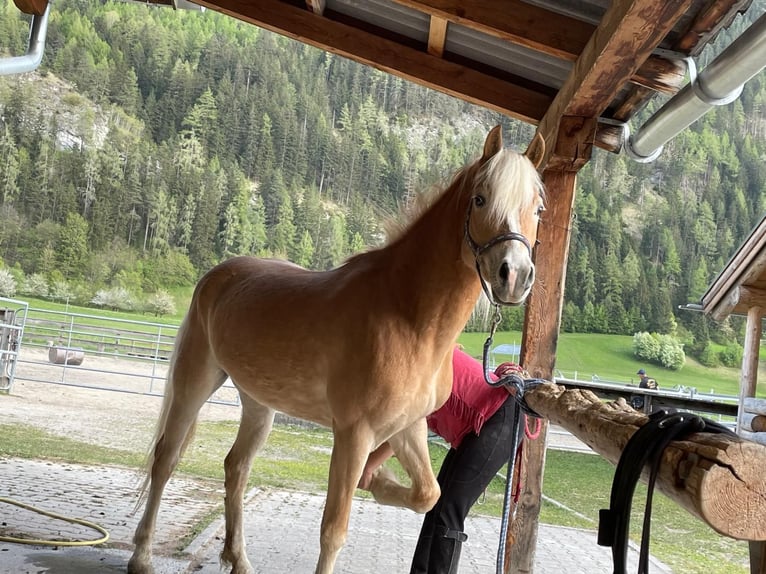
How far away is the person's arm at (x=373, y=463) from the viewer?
2969mm

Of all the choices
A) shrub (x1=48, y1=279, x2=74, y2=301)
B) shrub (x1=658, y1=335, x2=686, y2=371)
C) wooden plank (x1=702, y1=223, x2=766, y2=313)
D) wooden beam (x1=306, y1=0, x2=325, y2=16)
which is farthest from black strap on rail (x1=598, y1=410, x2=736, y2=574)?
shrub (x1=658, y1=335, x2=686, y2=371)

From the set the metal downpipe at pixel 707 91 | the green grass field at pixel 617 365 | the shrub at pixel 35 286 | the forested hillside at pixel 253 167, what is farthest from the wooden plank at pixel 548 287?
the forested hillside at pixel 253 167

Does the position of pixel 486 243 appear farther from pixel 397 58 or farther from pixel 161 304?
pixel 161 304

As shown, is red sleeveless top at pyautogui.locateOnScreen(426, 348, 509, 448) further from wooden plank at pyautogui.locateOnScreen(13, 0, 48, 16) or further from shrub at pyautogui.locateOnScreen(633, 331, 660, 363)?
shrub at pyautogui.locateOnScreen(633, 331, 660, 363)

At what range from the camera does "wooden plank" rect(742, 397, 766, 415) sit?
7.38 meters

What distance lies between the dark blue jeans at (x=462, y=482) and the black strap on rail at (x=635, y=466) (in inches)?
65.5

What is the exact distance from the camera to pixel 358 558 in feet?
14.1

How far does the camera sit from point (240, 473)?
3.45m

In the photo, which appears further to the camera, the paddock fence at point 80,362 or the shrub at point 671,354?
the shrub at point 671,354

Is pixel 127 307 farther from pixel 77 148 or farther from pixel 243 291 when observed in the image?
pixel 243 291

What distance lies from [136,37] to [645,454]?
59.9 metres

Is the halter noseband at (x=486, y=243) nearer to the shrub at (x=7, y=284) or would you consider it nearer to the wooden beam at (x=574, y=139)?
the wooden beam at (x=574, y=139)

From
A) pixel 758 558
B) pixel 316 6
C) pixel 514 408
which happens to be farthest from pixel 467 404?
pixel 316 6

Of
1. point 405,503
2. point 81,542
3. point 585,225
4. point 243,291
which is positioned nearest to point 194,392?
point 243,291
